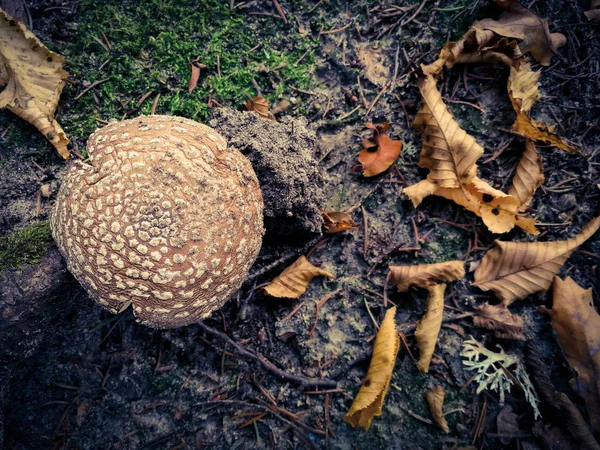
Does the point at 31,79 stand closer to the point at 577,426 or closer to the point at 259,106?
the point at 259,106

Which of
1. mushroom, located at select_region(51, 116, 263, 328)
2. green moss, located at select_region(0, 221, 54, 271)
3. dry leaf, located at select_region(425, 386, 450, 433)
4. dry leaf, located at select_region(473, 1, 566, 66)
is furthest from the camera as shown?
dry leaf, located at select_region(473, 1, 566, 66)

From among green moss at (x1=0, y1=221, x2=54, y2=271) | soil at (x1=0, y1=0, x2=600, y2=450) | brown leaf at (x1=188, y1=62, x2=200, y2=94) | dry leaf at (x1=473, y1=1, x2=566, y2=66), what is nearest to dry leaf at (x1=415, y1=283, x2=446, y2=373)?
soil at (x1=0, y1=0, x2=600, y2=450)

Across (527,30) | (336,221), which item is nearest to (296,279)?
(336,221)

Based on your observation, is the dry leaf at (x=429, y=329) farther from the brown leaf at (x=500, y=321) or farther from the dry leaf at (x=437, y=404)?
the brown leaf at (x=500, y=321)

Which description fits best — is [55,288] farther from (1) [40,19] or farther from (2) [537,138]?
(2) [537,138]

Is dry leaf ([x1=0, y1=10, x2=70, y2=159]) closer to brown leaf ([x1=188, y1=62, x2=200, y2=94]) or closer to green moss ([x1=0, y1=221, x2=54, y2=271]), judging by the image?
green moss ([x1=0, y1=221, x2=54, y2=271])

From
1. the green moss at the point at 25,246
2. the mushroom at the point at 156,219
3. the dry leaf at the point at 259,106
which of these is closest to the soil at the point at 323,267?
the green moss at the point at 25,246

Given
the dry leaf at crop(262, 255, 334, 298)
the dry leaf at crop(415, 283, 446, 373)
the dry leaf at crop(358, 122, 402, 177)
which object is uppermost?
the dry leaf at crop(358, 122, 402, 177)

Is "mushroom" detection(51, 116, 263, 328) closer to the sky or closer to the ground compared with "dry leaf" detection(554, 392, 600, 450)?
closer to the sky
